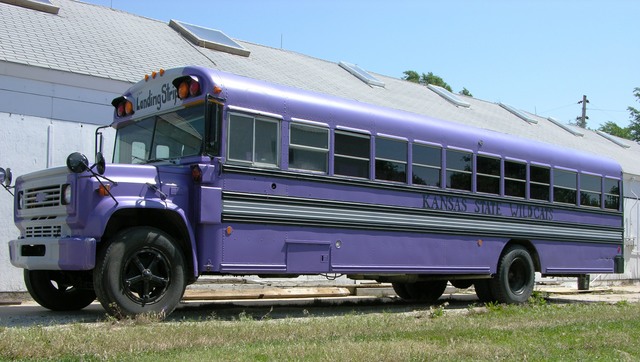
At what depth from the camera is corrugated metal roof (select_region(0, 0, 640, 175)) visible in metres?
13.2

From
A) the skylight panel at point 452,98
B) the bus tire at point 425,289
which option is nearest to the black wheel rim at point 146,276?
the bus tire at point 425,289

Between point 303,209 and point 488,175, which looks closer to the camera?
point 303,209

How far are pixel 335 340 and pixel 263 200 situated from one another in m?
2.65

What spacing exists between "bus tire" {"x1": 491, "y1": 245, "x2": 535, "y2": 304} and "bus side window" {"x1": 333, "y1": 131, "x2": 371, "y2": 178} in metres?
3.46

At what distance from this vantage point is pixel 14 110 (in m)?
12.0

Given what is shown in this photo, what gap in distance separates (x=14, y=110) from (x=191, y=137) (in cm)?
466

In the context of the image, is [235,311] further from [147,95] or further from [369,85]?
[369,85]

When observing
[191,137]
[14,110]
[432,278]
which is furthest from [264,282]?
[191,137]

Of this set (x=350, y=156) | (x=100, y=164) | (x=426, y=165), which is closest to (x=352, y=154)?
(x=350, y=156)

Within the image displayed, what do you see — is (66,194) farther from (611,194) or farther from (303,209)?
(611,194)

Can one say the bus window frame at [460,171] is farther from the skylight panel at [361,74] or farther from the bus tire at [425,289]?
the skylight panel at [361,74]

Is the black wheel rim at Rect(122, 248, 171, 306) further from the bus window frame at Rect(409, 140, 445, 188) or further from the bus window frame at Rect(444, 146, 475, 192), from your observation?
the bus window frame at Rect(444, 146, 475, 192)

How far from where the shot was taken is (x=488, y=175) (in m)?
12.2

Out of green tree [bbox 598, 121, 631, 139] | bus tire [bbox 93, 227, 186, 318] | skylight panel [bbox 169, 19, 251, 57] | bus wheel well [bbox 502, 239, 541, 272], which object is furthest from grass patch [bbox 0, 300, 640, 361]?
green tree [bbox 598, 121, 631, 139]
